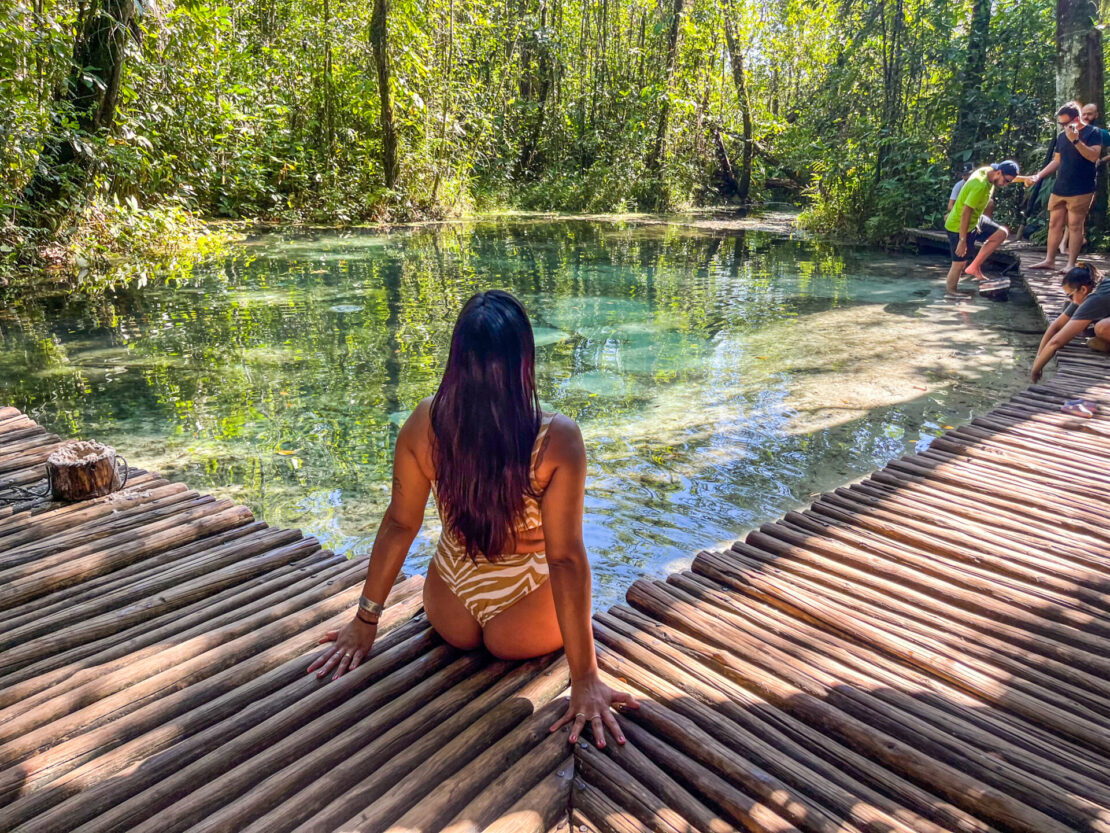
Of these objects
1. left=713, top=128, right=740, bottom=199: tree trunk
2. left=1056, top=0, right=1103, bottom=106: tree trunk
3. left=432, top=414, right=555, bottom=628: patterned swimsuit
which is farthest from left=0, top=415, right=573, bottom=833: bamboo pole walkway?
left=713, top=128, right=740, bottom=199: tree trunk

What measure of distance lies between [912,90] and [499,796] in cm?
1643

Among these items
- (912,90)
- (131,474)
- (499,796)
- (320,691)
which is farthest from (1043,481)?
(912,90)

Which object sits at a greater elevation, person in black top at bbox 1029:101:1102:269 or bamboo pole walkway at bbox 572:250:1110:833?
person in black top at bbox 1029:101:1102:269

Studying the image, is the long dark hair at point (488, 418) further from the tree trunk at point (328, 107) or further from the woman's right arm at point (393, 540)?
the tree trunk at point (328, 107)

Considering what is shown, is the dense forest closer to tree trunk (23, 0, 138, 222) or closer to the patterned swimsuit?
tree trunk (23, 0, 138, 222)

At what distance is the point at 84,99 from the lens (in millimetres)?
10641

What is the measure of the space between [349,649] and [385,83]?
15.6 m

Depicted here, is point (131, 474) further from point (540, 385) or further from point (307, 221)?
point (307, 221)

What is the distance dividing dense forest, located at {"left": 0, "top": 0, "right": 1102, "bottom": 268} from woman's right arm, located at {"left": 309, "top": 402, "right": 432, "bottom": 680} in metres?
9.35

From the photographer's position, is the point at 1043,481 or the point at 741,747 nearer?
the point at 741,747

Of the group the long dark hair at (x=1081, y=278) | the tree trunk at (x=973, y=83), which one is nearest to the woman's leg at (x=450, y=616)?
the long dark hair at (x=1081, y=278)

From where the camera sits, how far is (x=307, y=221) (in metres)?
16.8

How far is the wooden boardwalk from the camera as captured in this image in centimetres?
190

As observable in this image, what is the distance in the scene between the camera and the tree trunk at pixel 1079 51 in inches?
412
